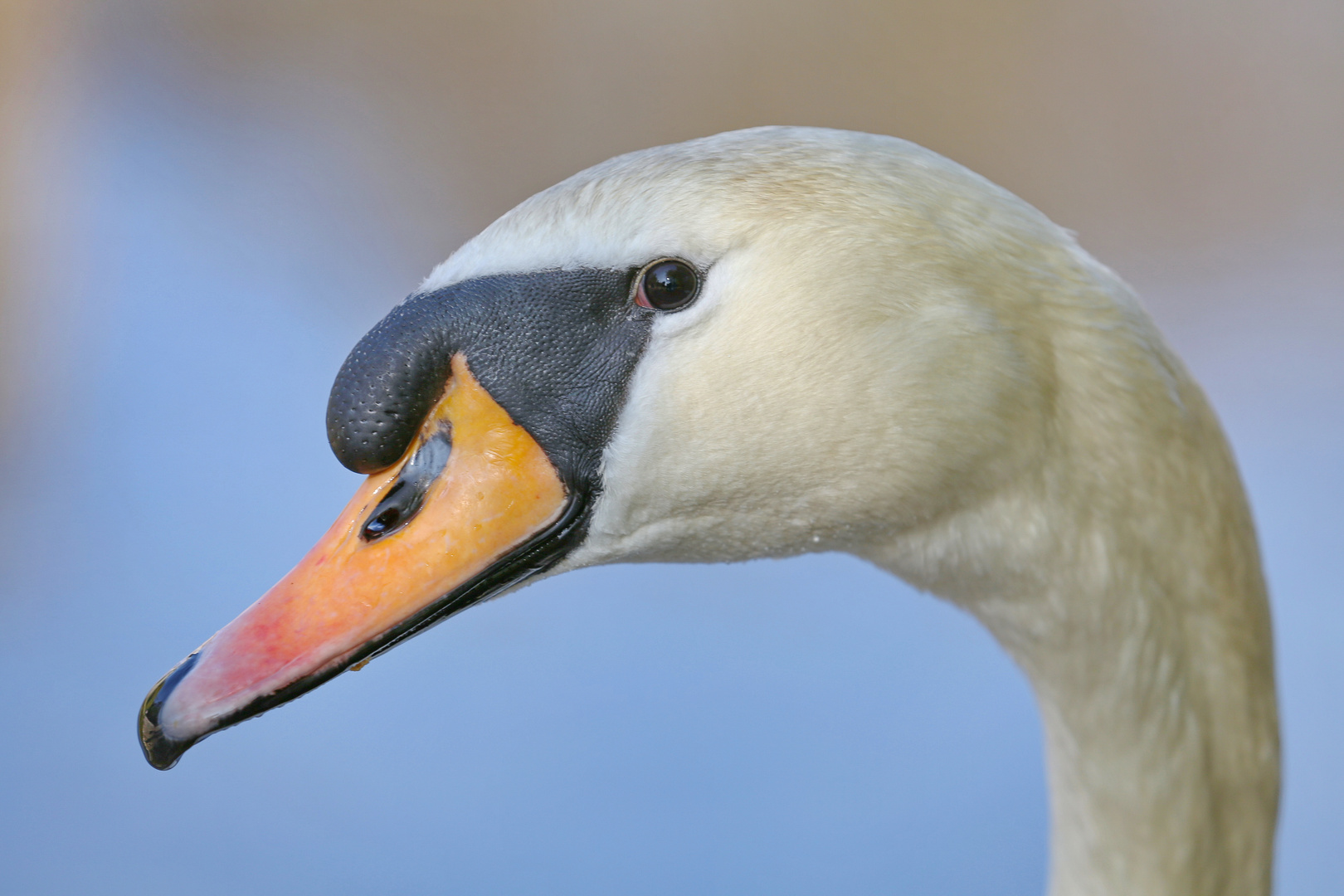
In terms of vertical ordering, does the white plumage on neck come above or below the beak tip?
above

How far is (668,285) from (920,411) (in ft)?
0.59

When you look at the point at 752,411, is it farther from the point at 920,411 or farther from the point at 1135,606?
the point at 1135,606

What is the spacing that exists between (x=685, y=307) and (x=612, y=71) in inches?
134

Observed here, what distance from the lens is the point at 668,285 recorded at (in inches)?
29.3

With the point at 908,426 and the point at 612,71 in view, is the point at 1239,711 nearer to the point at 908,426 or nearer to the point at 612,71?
the point at 908,426

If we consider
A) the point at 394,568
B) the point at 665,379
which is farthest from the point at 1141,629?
the point at 394,568

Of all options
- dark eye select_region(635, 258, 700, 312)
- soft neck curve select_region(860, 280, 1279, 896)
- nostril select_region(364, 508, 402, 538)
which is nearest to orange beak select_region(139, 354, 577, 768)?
nostril select_region(364, 508, 402, 538)

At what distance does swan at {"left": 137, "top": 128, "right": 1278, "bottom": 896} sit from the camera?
731 mm

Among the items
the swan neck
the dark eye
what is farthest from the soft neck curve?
the dark eye

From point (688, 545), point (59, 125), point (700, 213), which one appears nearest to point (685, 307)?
point (700, 213)

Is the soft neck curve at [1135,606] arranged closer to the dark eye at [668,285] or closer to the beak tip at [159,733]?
the dark eye at [668,285]

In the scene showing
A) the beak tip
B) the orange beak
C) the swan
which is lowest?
the beak tip

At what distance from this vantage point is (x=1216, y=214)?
3.72 m

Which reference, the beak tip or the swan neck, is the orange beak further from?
the swan neck
